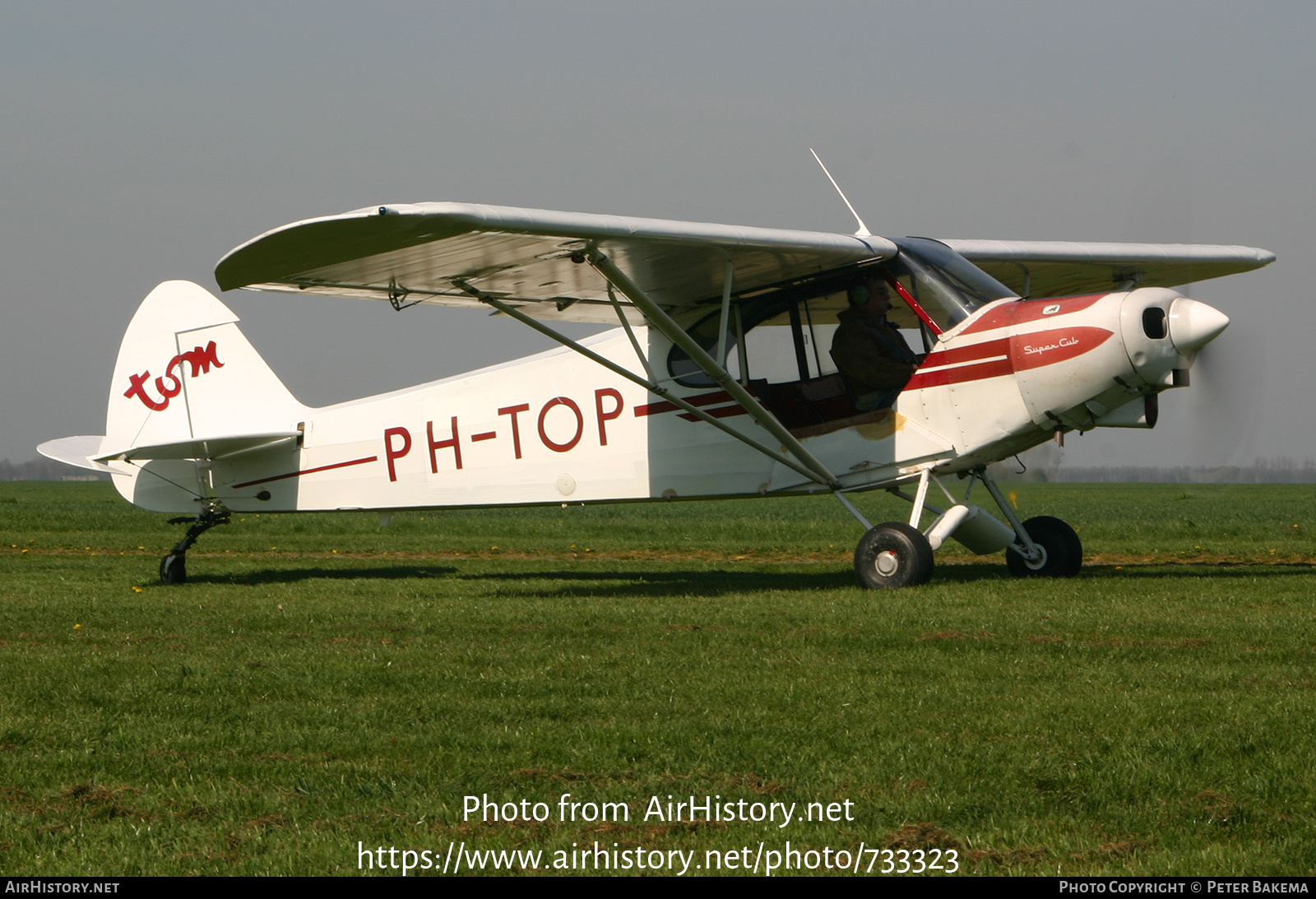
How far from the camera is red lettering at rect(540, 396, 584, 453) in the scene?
1305cm

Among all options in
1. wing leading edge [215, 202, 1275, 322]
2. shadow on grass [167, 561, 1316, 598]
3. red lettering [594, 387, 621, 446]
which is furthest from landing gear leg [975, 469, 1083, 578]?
red lettering [594, 387, 621, 446]

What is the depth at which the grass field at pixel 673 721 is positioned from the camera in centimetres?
379

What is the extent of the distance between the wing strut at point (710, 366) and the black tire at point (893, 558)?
97cm

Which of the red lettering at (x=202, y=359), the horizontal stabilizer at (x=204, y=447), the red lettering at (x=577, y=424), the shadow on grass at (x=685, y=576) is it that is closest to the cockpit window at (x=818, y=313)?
the red lettering at (x=577, y=424)

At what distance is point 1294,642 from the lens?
7266mm

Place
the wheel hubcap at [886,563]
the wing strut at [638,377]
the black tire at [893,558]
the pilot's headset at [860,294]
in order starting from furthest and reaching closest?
the pilot's headset at [860,294] < the wing strut at [638,377] < the wheel hubcap at [886,563] < the black tire at [893,558]

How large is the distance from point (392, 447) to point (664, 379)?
3625mm

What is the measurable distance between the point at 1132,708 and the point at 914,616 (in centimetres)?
317

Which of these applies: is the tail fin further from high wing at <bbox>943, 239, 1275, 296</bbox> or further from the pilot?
high wing at <bbox>943, 239, 1275, 296</bbox>

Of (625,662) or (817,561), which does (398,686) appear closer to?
(625,662)

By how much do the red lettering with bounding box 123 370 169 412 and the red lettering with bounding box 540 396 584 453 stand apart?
198 inches

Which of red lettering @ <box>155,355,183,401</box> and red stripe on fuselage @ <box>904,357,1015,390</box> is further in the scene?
red lettering @ <box>155,355,183,401</box>

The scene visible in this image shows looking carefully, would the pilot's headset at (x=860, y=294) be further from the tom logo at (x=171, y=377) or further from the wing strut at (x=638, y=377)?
the tom logo at (x=171, y=377)

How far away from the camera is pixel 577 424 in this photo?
13062 millimetres
